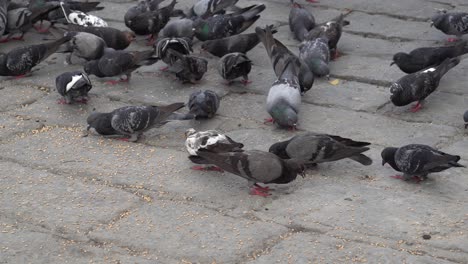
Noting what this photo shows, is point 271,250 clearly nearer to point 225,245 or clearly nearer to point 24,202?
point 225,245

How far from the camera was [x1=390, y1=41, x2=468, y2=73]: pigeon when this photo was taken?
7.29 m

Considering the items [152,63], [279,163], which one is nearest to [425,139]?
[279,163]

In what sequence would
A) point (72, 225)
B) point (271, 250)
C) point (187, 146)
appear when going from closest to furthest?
point (271, 250)
point (72, 225)
point (187, 146)

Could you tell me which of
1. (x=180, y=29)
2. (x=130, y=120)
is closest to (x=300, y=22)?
(x=180, y=29)

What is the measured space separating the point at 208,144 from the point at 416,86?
1863 mm

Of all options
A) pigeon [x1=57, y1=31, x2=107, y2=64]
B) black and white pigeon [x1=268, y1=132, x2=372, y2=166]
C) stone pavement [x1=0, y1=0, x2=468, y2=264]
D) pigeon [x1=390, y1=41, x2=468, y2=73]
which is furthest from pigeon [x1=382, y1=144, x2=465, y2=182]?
pigeon [x1=57, y1=31, x2=107, y2=64]

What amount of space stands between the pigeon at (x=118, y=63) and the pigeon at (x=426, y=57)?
6.88ft

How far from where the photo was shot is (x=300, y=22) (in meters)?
8.46

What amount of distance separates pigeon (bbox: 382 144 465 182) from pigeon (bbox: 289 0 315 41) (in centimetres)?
300

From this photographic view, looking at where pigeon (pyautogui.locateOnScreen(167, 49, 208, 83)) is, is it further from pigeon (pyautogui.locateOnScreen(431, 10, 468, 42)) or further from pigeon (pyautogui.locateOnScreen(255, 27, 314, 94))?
pigeon (pyautogui.locateOnScreen(431, 10, 468, 42))

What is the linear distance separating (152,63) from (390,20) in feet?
9.23

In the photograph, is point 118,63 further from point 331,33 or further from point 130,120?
point 331,33

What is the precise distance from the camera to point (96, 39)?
26.2 ft

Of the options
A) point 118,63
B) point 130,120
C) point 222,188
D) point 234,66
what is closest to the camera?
point 222,188
